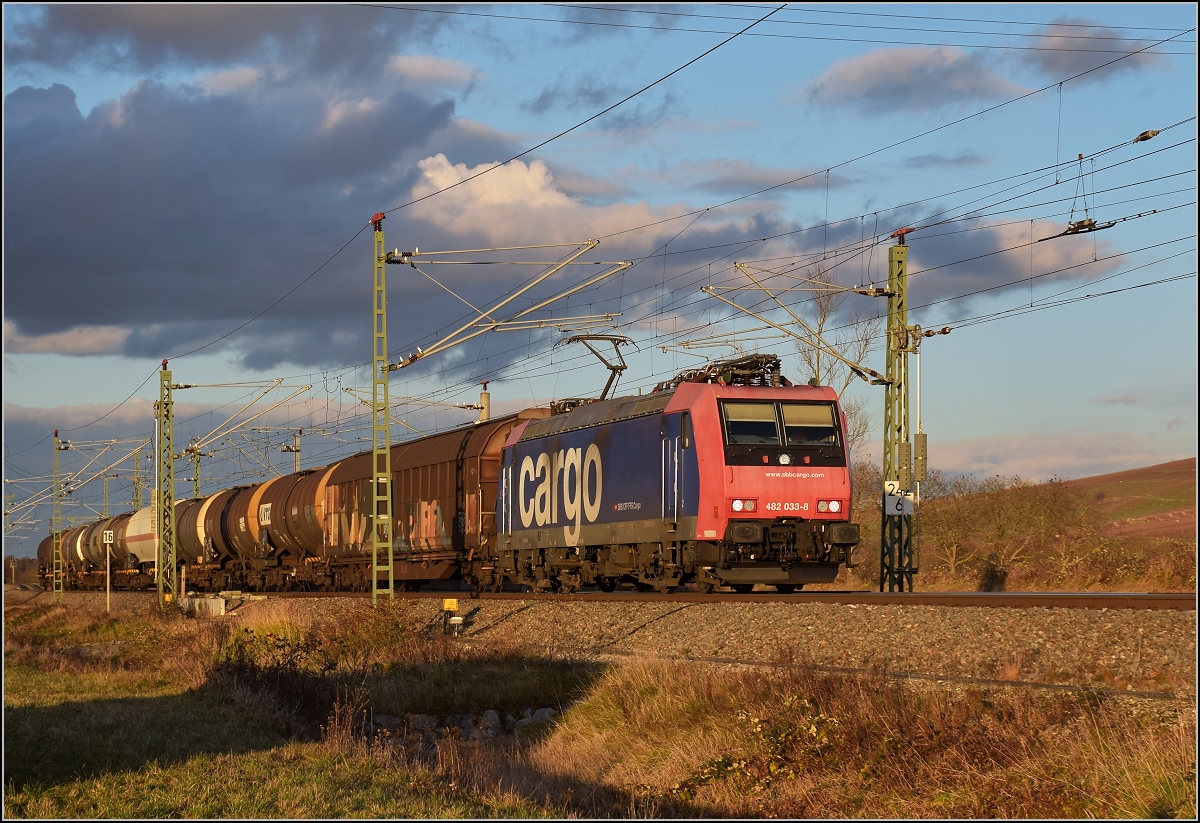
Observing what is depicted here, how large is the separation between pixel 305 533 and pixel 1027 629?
33411mm

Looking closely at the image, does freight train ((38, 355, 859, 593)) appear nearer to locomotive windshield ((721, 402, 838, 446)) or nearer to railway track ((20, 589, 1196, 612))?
locomotive windshield ((721, 402, 838, 446))

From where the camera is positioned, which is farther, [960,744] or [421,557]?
[421,557]

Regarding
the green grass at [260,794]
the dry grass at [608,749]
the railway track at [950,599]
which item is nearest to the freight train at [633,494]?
the railway track at [950,599]

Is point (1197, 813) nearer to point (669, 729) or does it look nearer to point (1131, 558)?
point (669, 729)

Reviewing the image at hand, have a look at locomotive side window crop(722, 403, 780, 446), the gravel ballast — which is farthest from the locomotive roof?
the gravel ballast

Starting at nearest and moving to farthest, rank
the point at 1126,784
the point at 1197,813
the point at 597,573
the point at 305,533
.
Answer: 1. the point at 1197,813
2. the point at 1126,784
3. the point at 597,573
4. the point at 305,533

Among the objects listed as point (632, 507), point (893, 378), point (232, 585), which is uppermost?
point (893, 378)

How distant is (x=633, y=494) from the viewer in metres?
25.2

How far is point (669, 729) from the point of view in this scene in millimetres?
14406

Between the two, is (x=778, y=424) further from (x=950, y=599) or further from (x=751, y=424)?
(x=950, y=599)

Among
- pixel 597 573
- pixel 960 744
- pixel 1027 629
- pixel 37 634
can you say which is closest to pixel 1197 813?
pixel 960 744

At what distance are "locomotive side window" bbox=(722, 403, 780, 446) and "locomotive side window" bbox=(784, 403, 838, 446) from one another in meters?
0.29

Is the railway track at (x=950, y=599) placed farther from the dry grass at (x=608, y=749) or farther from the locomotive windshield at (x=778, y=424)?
the dry grass at (x=608, y=749)

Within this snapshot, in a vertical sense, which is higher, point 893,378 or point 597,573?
point 893,378
